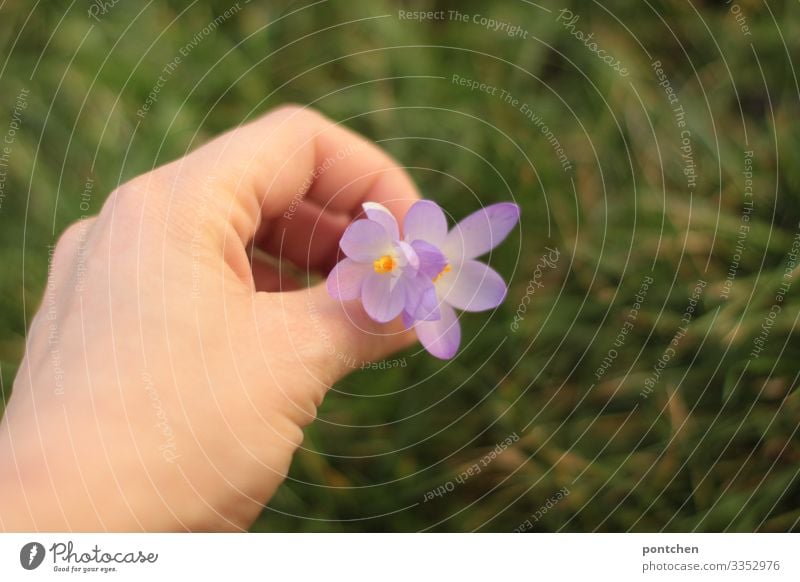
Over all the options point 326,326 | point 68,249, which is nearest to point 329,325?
point 326,326

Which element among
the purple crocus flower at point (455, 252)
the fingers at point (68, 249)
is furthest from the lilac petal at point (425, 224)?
the fingers at point (68, 249)

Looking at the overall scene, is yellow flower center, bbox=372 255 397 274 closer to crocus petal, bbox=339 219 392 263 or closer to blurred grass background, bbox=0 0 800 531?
crocus petal, bbox=339 219 392 263

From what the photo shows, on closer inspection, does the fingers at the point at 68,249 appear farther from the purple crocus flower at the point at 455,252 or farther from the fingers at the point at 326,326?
the purple crocus flower at the point at 455,252

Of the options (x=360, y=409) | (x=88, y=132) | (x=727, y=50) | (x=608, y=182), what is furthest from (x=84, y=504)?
(x=727, y=50)

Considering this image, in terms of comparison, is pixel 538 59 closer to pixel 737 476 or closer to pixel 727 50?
pixel 727 50

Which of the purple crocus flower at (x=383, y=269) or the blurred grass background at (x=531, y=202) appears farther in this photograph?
the blurred grass background at (x=531, y=202)

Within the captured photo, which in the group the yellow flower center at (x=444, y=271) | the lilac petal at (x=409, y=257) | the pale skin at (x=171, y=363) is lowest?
the pale skin at (x=171, y=363)

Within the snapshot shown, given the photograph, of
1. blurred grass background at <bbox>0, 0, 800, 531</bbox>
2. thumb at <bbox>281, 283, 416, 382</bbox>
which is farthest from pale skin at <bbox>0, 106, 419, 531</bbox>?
blurred grass background at <bbox>0, 0, 800, 531</bbox>

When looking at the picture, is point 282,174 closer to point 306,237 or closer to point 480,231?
point 306,237
